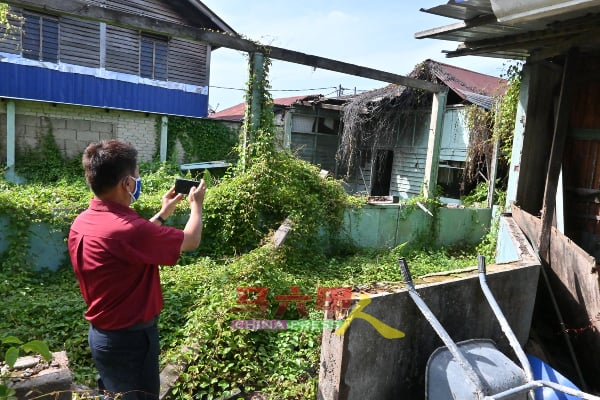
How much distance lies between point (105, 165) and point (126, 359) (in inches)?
38.9

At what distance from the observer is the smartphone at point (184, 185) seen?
2475mm

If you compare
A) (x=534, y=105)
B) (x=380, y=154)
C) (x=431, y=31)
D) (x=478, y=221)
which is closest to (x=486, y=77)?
(x=380, y=154)

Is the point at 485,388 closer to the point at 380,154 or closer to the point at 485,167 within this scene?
the point at 485,167

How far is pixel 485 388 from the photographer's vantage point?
8.17 ft

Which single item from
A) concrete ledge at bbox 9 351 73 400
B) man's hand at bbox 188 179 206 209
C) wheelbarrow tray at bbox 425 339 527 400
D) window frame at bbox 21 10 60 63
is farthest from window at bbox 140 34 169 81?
wheelbarrow tray at bbox 425 339 527 400

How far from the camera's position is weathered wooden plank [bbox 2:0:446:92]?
4888mm

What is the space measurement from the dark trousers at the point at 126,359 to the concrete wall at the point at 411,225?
5082mm

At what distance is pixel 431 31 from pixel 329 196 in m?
2.78

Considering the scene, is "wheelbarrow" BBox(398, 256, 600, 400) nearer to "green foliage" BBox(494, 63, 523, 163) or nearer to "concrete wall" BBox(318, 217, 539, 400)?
"concrete wall" BBox(318, 217, 539, 400)

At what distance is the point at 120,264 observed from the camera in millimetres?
1993

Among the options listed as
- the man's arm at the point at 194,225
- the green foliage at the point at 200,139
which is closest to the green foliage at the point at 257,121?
the man's arm at the point at 194,225

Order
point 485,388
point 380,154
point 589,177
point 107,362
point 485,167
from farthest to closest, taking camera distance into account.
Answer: point 380,154 → point 485,167 → point 589,177 → point 485,388 → point 107,362

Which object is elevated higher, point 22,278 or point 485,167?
point 485,167

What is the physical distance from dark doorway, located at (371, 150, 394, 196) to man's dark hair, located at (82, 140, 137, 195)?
43.6 ft
